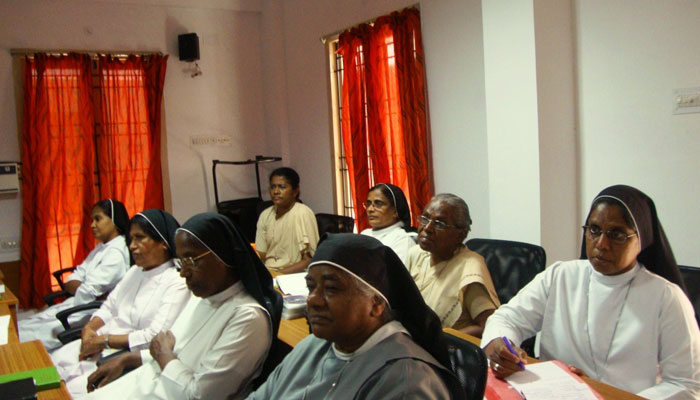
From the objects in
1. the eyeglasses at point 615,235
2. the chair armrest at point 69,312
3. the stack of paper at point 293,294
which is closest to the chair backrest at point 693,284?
the eyeglasses at point 615,235

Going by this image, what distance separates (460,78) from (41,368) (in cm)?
329

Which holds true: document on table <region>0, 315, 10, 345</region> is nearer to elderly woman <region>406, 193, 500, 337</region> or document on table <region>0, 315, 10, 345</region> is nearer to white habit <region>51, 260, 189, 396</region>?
white habit <region>51, 260, 189, 396</region>

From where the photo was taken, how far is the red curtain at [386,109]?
15.1 ft

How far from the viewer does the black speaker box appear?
6262mm

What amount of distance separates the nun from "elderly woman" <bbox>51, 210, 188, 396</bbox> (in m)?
0.39

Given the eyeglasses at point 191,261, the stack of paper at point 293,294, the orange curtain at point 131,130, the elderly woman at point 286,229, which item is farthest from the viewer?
the orange curtain at point 131,130

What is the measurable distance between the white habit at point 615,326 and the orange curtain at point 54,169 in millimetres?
4869

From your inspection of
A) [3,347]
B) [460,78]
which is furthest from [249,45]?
[3,347]

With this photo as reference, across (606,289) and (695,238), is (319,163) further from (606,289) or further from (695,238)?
(606,289)

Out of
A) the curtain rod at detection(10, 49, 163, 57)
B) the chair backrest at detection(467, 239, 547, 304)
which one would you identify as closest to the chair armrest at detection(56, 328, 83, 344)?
the chair backrest at detection(467, 239, 547, 304)

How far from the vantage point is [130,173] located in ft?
20.1

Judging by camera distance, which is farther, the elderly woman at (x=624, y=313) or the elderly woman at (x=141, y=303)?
the elderly woman at (x=141, y=303)

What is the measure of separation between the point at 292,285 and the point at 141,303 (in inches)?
32.7

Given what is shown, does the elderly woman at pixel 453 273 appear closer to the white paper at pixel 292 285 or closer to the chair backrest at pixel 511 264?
the chair backrest at pixel 511 264
